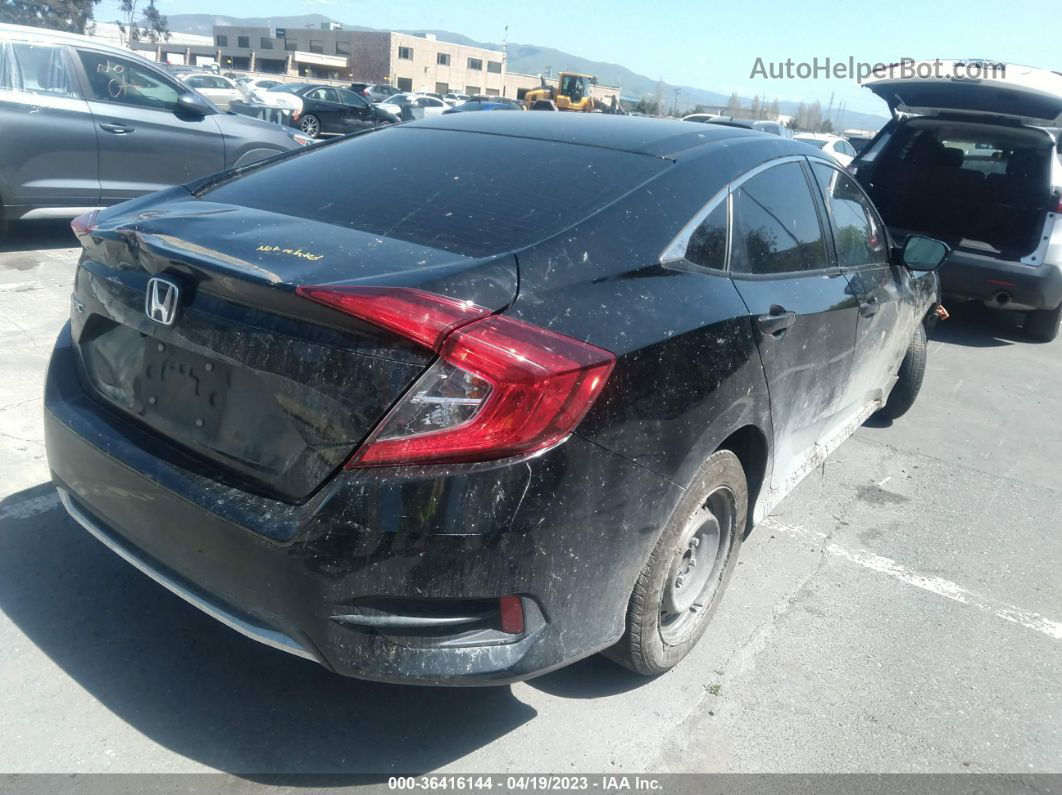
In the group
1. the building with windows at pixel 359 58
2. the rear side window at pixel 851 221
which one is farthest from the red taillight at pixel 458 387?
the building with windows at pixel 359 58

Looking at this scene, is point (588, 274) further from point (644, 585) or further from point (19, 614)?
point (19, 614)

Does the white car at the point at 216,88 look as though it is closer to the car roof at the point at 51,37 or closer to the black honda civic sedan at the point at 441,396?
the car roof at the point at 51,37

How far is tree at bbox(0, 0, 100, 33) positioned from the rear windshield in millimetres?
29439

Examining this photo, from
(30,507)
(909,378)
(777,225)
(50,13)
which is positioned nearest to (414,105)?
(50,13)

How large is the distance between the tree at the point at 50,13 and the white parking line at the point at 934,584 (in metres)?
30.1

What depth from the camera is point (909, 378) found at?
5.59 metres

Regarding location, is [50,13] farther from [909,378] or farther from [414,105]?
[909,378]

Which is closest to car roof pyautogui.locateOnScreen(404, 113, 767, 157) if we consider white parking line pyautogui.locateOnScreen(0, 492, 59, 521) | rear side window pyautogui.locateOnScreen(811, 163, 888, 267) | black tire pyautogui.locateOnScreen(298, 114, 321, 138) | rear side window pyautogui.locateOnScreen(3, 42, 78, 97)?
rear side window pyautogui.locateOnScreen(811, 163, 888, 267)

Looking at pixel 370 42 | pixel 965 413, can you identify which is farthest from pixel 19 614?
pixel 370 42

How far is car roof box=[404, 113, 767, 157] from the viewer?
3152 millimetres

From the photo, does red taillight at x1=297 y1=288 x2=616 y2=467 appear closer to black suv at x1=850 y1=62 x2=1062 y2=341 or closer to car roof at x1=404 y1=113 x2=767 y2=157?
car roof at x1=404 y1=113 x2=767 y2=157

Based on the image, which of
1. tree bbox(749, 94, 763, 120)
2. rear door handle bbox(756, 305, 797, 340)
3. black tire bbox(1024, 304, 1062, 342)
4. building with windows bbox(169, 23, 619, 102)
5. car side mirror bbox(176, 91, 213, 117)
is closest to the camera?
rear door handle bbox(756, 305, 797, 340)

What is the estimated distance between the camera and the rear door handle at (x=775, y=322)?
2.96 m

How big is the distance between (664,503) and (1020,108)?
662cm
